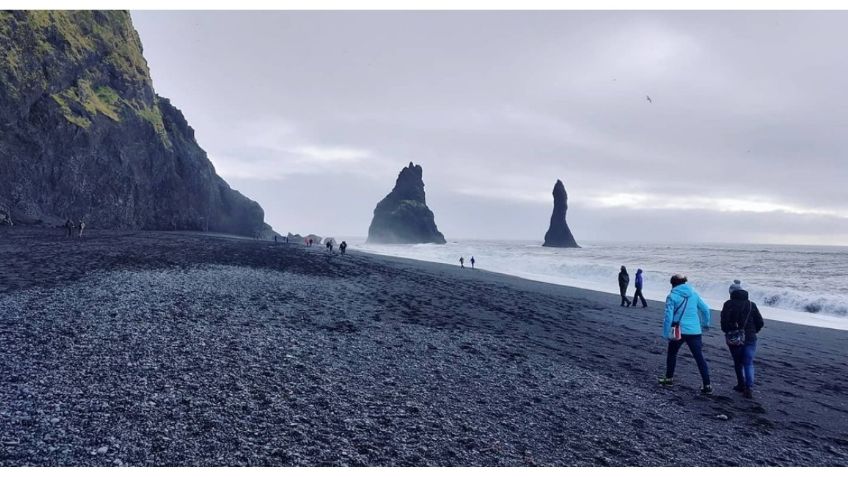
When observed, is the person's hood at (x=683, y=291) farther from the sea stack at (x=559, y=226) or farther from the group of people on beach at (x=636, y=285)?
the sea stack at (x=559, y=226)

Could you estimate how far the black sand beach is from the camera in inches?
228

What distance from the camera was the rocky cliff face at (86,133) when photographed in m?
47.5

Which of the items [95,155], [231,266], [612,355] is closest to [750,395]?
[612,355]

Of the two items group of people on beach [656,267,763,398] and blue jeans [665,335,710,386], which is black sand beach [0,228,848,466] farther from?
group of people on beach [656,267,763,398]

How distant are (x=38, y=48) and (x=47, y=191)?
19050 millimetres

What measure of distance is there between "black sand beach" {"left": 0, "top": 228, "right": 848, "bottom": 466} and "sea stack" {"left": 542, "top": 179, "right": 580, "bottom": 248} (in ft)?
550

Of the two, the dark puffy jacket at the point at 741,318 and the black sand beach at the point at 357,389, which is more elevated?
the dark puffy jacket at the point at 741,318

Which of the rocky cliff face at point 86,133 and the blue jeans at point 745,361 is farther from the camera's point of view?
the rocky cliff face at point 86,133

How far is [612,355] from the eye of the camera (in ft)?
41.8

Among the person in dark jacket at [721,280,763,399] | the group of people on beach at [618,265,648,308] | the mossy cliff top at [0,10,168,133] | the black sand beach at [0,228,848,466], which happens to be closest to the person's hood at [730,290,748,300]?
the person in dark jacket at [721,280,763,399]

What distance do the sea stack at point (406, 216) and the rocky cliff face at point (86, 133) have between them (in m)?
99.7

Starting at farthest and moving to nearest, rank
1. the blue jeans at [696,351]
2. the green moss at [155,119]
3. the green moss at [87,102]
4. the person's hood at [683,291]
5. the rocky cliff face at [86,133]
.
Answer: the green moss at [155,119], the green moss at [87,102], the rocky cliff face at [86,133], the person's hood at [683,291], the blue jeans at [696,351]

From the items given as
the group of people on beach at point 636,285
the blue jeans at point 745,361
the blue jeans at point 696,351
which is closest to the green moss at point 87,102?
the group of people on beach at point 636,285

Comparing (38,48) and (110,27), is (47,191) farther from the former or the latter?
(110,27)
